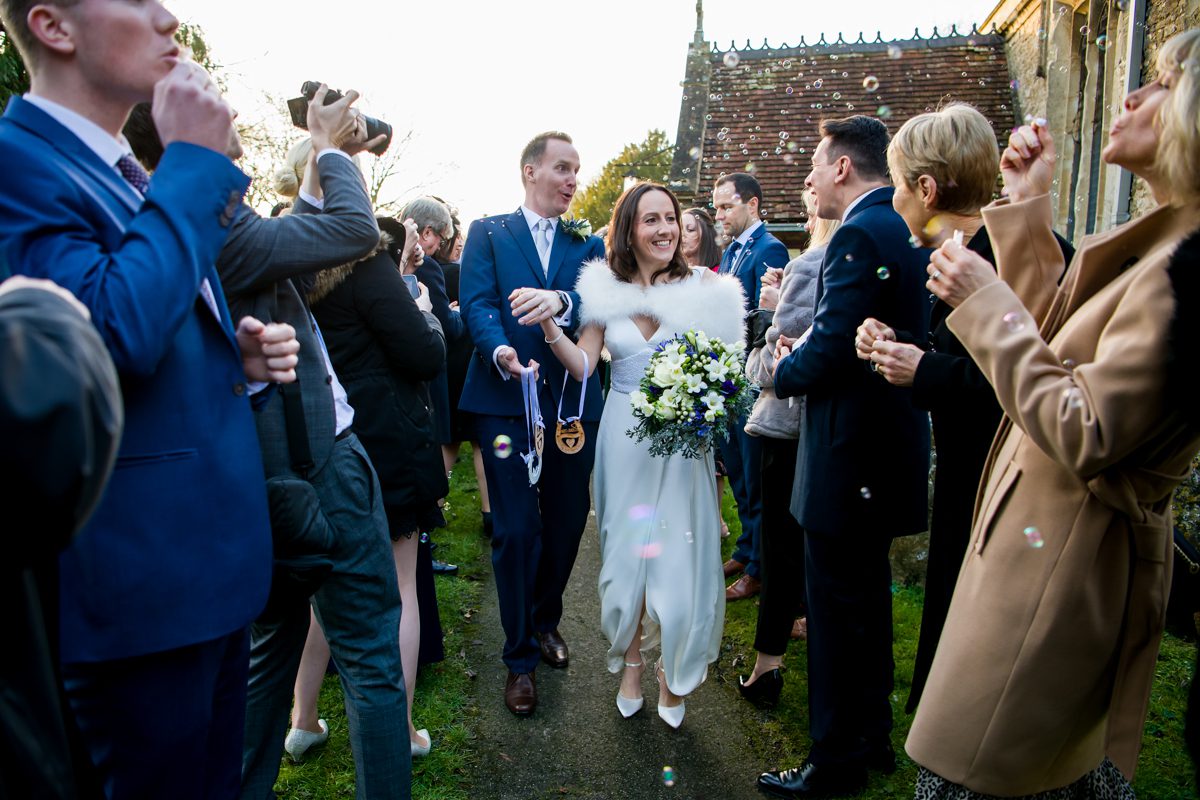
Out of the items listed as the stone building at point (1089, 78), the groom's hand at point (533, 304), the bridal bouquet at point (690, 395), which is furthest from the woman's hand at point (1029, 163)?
the stone building at point (1089, 78)

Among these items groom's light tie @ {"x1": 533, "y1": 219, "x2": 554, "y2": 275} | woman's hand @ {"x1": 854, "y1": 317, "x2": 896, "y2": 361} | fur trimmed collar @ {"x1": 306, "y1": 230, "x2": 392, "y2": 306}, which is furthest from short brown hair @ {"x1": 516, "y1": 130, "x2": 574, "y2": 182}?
woman's hand @ {"x1": 854, "y1": 317, "x2": 896, "y2": 361}

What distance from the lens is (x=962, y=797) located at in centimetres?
216

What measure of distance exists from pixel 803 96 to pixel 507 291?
18.2 meters

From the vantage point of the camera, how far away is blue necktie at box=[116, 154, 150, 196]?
1.69m

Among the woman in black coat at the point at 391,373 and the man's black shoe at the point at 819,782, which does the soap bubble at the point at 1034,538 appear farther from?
the woman in black coat at the point at 391,373

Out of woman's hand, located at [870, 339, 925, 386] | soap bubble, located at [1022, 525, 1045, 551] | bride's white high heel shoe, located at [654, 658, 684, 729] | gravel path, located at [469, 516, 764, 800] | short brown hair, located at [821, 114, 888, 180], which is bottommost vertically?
gravel path, located at [469, 516, 764, 800]

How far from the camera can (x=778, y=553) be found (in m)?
4.14

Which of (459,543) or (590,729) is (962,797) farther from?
(459,543)

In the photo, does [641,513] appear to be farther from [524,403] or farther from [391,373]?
[391,373]

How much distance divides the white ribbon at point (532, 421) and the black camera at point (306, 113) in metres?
1.58

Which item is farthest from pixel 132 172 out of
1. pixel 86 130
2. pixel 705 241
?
pixel 705 241

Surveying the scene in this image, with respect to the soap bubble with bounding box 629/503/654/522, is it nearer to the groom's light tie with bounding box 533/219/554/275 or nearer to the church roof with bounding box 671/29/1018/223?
the groom's light tie with bounding box 533/219/554/275

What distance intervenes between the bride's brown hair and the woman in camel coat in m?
2.10

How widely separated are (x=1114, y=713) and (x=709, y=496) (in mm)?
2105
